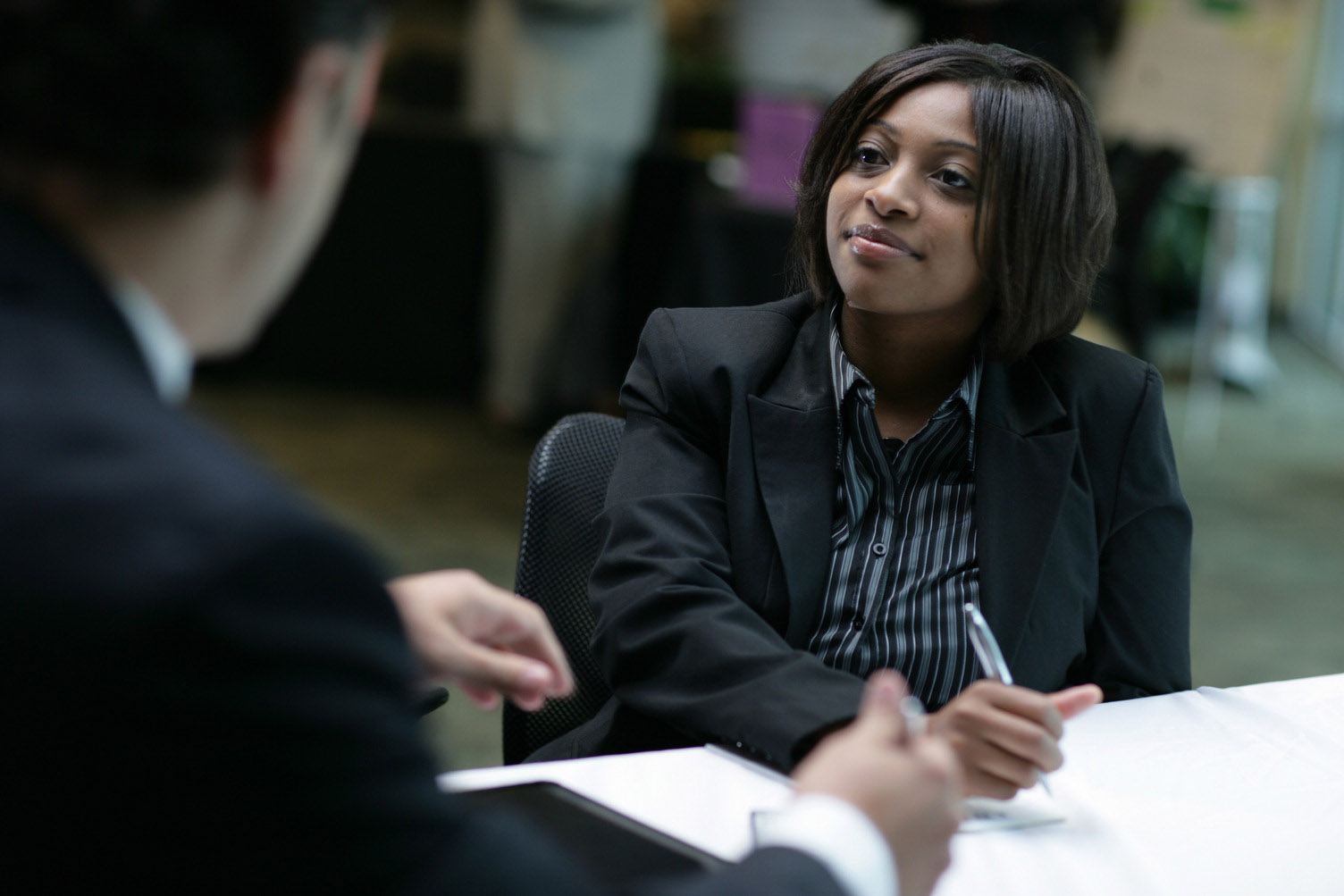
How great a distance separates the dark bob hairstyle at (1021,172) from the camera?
142 centimetres

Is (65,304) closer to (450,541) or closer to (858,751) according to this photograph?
(858,751)

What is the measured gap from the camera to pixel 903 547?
1.46 metres

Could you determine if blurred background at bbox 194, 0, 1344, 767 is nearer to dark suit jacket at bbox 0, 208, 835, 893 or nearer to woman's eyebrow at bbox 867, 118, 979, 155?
woman's eyebrow at bbox 867, 118, 979, 155

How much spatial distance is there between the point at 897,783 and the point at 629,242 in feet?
13.0

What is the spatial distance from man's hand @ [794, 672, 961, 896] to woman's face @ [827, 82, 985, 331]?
747 mm

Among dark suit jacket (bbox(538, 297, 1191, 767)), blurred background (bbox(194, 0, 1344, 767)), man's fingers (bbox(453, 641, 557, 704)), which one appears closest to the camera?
man's fingers (bbox(453, 641, 557, 704))

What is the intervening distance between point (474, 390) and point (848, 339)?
376 cm

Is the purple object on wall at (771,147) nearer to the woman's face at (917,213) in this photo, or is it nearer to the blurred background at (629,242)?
the blurred background at (629,242)

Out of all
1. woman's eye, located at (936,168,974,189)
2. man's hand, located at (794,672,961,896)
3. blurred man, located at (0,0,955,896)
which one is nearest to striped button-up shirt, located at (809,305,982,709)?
woman's eye, located at (936,168,974,189)

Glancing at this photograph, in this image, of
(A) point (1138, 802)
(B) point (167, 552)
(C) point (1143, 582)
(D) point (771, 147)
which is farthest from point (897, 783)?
(D) point (771, 147)

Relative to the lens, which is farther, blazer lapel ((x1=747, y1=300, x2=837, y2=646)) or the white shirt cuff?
blazer lapel ((x1=747, y1=300, x2=837, y2=646))

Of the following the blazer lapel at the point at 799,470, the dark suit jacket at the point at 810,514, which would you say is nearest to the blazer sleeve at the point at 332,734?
the dark suit jacket at the point at 810,514

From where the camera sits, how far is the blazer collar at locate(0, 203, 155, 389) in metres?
0.58

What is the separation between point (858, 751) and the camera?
0.73 metres
